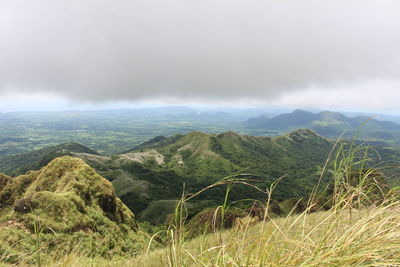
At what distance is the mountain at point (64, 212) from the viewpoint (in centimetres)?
1323

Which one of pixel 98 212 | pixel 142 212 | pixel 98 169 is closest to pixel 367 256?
pixel 98 212

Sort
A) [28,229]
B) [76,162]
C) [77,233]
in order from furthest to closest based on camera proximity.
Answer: [76,162] → [77,233] → [28,229]

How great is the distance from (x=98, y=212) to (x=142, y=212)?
6853 cm

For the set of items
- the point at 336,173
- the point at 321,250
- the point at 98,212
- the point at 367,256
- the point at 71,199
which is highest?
the point at 336,173

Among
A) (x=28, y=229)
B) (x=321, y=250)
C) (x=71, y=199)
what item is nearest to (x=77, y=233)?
(x=28, y=229)

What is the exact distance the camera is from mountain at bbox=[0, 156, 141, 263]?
43.4 ft

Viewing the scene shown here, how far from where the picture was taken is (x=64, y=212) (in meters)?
17.9

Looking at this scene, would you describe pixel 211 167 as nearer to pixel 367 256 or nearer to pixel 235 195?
pixel 235 195

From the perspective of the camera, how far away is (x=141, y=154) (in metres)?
189

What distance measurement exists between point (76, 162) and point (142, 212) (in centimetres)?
6324

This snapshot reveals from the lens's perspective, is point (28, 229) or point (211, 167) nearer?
point (28, 229)

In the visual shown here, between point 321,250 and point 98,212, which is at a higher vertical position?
point 321,250

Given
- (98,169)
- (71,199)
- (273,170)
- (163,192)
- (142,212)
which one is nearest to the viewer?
(71,199)

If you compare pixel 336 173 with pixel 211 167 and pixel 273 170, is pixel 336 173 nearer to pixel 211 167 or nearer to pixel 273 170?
pixel 211 167
